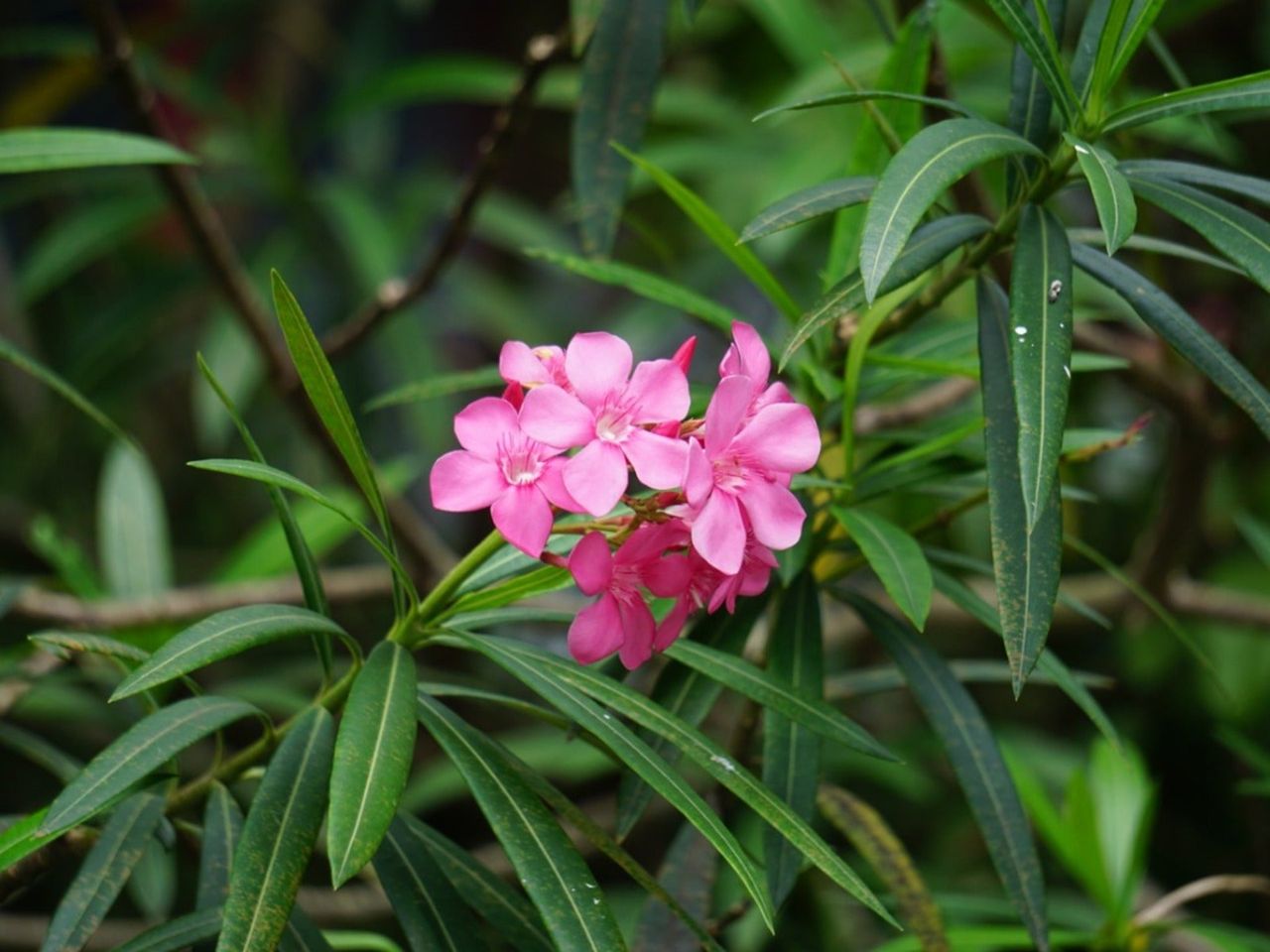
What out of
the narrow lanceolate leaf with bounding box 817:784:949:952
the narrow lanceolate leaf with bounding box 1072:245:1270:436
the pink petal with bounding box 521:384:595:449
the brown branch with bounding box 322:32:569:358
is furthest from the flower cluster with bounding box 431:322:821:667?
the brown branch with bounding box 322:32:569:358

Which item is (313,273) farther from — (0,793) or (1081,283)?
(1081,283)

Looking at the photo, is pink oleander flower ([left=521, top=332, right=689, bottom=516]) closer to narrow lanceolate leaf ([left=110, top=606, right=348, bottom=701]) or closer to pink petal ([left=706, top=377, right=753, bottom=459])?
pink petal ([left=706, top=377, right=753, bottom=459])

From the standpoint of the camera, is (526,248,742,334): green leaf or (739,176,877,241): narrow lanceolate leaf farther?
(526,248,742,334): green leaf

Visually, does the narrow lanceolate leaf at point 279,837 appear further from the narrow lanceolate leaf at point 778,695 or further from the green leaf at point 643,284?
the green leaf at point 643,284

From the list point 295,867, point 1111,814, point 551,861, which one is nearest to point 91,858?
point 295,867

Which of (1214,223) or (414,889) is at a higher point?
(1214,223)

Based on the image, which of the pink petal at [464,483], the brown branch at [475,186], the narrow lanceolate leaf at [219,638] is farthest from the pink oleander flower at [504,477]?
the brown branch at [475,186]
